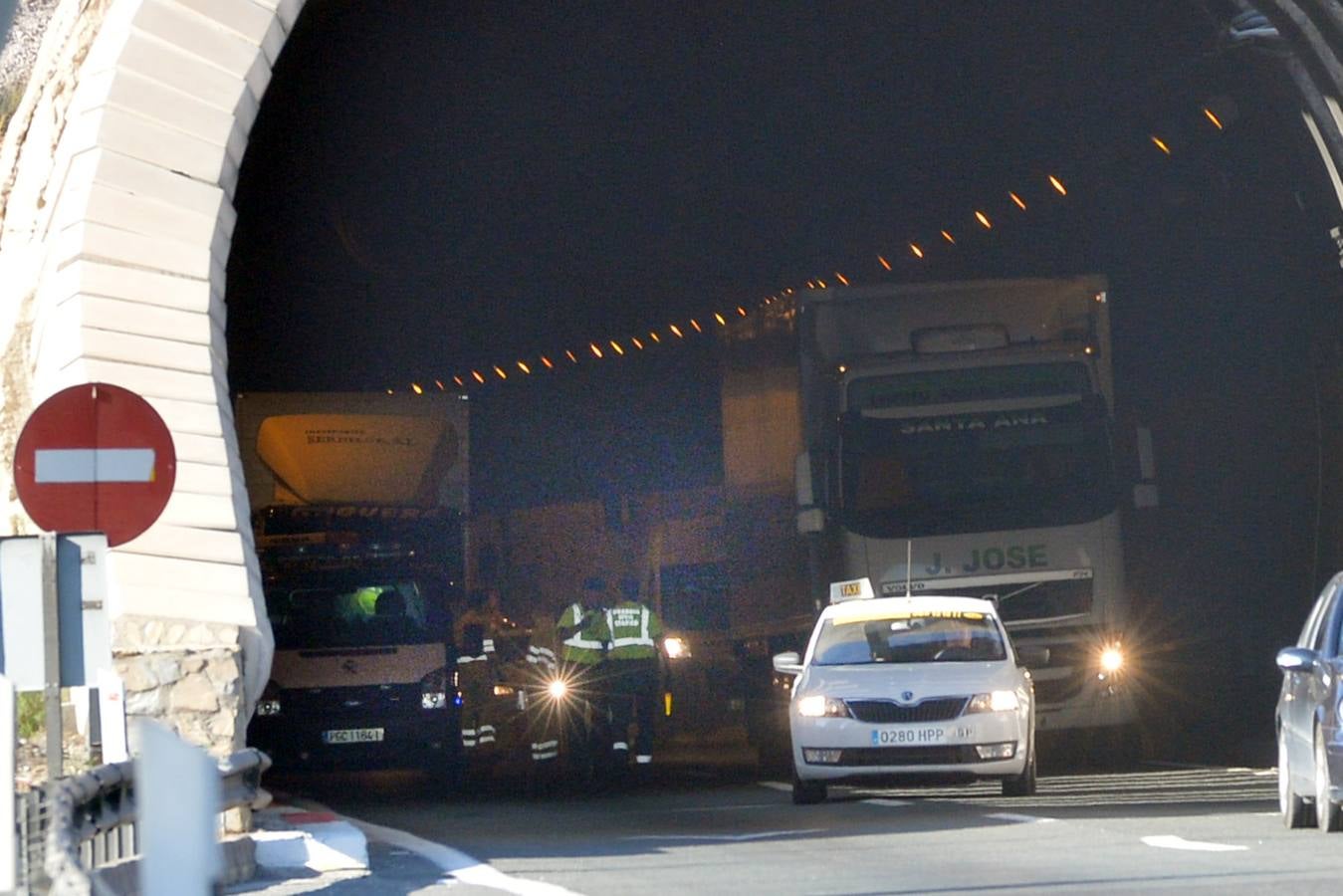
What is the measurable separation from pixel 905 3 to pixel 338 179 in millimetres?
6518

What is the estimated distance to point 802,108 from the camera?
28.5m

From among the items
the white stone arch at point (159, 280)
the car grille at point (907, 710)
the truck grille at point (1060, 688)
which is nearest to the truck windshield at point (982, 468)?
the truck grille at point (1060, 688)

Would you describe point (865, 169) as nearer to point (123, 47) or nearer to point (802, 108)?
point (802, 108)

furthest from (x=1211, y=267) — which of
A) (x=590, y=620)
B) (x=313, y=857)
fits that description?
(x=313, y=857)

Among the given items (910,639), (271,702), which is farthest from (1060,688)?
(271,702)

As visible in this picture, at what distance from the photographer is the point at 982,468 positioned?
24344 millimetres

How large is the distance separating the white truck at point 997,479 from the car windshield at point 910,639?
3475mm

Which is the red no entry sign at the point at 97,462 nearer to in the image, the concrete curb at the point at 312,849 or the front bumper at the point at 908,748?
the concrete curb at the point at 312,849

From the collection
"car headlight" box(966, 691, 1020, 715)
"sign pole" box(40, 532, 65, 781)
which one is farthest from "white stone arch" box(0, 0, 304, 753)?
"car headlight" box(966, 691, 1020, 715)

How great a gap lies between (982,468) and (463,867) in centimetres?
1189

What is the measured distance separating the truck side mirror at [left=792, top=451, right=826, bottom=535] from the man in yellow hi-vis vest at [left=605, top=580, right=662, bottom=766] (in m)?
2.22

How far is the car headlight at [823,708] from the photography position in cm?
1908

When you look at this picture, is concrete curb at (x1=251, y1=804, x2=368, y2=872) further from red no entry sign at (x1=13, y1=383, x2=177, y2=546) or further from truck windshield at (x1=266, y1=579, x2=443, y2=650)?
truck windshield at (x1=266, y1=579, x2=443, y2=650)

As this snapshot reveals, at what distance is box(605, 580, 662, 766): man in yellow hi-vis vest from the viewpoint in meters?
22.7
